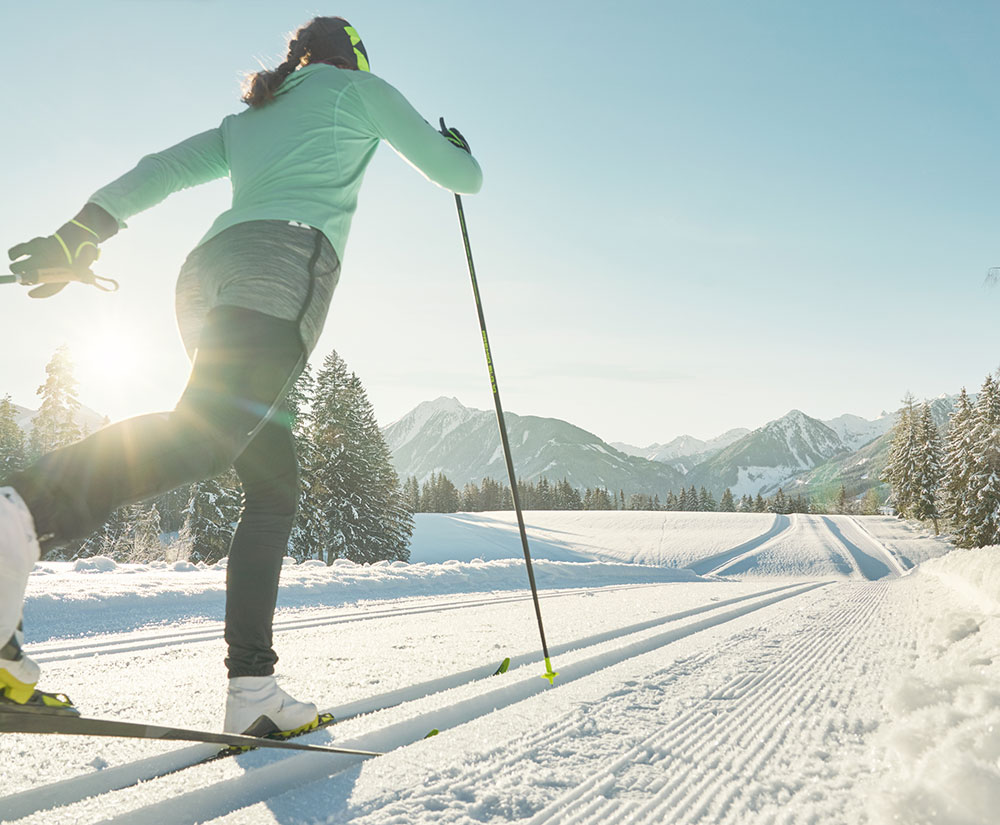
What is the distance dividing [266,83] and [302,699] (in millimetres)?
1877

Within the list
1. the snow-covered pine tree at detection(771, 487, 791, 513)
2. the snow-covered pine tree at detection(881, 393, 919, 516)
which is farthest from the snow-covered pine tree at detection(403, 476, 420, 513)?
the snow-covered pine tree at detection(771, 487, 791, 513)

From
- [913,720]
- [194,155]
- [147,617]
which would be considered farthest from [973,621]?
[147,617]

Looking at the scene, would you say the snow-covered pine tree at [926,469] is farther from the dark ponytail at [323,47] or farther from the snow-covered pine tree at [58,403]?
the snow-covered pine tree at [58,403]

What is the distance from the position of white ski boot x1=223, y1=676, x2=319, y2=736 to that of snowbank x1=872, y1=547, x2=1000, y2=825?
1333 millimetres

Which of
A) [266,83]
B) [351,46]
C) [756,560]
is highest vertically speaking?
[351,46]

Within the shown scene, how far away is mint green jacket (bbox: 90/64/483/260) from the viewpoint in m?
1.62

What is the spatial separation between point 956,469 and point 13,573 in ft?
145

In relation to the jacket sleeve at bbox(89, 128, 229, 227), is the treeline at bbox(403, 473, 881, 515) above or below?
below

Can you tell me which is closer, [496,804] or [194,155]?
[496,804]

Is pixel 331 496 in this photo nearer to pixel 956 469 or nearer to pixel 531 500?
pixel 956 469

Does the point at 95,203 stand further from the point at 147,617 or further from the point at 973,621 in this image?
the point at 147,617

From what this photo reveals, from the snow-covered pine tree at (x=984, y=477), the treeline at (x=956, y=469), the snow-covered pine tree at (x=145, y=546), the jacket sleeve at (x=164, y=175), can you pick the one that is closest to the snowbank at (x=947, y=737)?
the jacket sleeve at (x=164, y=175)

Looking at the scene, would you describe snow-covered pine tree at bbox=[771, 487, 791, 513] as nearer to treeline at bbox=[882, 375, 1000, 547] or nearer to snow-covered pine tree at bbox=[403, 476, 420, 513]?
treeline at bbox=[882, 375, 1000, 547]

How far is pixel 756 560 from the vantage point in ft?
94.1
